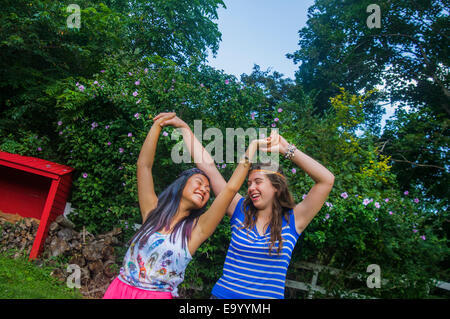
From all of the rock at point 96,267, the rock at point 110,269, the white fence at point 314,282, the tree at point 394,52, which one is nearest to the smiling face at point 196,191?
the white fence at point 314,282

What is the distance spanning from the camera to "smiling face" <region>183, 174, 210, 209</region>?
165cm

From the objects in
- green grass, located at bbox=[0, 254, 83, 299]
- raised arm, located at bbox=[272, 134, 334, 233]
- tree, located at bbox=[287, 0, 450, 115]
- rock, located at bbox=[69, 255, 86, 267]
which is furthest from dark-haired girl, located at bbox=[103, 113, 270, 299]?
tree, located at bbox=[287, 0, 450, 115]

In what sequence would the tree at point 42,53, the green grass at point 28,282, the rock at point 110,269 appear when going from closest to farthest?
the green grass at point 28,282 < the rock at point 110,269 < the tree at point 42,53

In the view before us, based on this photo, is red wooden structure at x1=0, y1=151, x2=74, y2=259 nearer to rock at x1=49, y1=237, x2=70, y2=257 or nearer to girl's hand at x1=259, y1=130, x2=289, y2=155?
rock at x1=49, y1=237, x2=70, y2=257

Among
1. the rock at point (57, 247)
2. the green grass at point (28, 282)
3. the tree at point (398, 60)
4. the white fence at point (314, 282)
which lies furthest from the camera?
the tree at point (398, 60)

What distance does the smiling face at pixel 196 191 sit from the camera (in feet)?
5.40

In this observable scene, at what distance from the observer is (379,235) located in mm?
3891

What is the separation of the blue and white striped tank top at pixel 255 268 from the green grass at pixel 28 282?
10.8 feet

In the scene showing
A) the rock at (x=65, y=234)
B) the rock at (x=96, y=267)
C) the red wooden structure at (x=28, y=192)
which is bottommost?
the rock at (x=96, y=267)

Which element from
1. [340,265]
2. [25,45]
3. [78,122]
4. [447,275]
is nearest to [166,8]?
[25,45]

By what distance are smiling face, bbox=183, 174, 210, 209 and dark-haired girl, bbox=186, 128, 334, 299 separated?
0.13m

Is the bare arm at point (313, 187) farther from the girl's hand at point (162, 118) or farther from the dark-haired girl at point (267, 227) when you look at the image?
the girl's hand at point (162, 118)

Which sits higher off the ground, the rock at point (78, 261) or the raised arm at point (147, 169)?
the raised arm at point (147, 169)

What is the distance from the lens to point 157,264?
1476 mm
